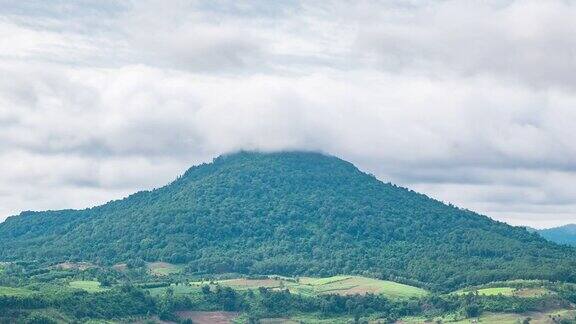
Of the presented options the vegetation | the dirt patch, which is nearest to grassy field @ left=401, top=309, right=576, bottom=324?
the vegetation

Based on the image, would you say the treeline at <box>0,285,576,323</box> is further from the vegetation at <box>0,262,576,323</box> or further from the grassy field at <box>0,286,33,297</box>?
the grassy field at <box>0,286,33,297</box>

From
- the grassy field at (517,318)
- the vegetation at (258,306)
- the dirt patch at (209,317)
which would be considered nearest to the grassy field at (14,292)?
the vegetation at (258,306)

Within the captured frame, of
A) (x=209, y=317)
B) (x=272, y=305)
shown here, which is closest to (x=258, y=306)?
(x=272, y=305)

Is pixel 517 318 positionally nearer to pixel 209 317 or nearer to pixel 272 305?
pixel 272 305

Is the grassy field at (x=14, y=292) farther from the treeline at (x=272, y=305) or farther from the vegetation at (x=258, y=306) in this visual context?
the treeline at (x=272, y=305)

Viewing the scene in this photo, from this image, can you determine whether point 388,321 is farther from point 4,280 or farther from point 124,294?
point 4,280

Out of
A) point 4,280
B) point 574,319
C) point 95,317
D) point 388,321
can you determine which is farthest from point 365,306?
point 4,280
